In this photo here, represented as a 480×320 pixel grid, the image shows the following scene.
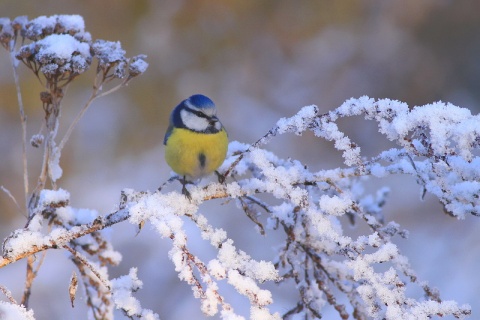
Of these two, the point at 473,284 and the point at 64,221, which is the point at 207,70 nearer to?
the point at 473,284

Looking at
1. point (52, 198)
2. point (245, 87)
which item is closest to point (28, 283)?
point (52, 198)

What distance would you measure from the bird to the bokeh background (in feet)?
7.29

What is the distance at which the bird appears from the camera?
5.78 feet

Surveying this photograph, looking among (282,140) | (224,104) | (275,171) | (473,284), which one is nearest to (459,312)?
(275,171)

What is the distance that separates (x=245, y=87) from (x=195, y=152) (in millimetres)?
4035

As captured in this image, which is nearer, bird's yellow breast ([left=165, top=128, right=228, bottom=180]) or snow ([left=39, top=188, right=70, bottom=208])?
snow ([left=39, top=188, right=70, bottom=208])

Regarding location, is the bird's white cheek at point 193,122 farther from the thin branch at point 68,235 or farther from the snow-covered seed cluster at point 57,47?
the thin branch at point 68,235

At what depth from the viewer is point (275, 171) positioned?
1065 mm

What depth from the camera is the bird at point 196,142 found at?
5.78 ft

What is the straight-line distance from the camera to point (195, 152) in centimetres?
177

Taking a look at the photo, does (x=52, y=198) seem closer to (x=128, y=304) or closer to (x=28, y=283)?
(x=28, y=283)

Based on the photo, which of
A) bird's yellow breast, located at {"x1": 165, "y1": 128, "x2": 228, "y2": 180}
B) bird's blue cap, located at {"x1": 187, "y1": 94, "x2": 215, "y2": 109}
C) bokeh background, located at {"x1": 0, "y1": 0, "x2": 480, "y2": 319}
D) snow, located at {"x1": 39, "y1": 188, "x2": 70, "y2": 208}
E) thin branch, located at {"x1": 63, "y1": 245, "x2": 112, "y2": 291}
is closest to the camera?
thin branch, located at {"x1": 63, "y1": 245, "x2": 112, "y2": 291}

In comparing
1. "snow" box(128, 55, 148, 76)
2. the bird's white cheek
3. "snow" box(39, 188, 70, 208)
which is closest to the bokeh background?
the bird's white cheek

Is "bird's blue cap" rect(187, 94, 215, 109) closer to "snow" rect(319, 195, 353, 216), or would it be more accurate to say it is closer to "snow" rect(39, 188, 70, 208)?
"snow" rect(39, 188, 70, 208)
